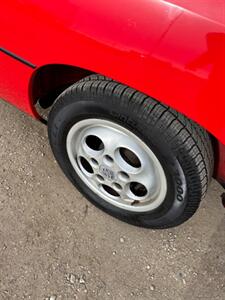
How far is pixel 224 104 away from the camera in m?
1.47

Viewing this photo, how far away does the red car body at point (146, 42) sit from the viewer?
148 cm

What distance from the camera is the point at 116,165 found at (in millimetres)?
1959

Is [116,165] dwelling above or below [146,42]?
below

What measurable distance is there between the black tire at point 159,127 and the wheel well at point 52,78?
17cm

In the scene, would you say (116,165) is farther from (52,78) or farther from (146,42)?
(146,42)

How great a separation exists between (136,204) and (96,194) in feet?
0.80

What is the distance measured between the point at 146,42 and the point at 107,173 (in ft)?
2.40

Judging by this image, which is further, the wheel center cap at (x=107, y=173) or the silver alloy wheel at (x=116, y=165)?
the wheel center cap at (x=107, y=173)

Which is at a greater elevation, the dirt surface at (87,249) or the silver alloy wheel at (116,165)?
the silver alloy wheel at (116,165)

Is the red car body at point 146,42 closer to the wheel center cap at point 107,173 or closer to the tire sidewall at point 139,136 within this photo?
the tire sidewall at point 139,136

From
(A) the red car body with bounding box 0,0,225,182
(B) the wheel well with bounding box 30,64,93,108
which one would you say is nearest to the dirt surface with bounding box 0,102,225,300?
(B) the wheel well with bounding box 30,64,93,108

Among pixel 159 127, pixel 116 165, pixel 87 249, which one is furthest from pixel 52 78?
pixel 87 249

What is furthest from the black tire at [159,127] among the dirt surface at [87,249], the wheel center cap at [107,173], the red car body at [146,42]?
the dirt surface at [87,249]

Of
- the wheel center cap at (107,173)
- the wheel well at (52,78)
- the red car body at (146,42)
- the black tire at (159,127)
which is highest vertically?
the red car body at (146,42)
